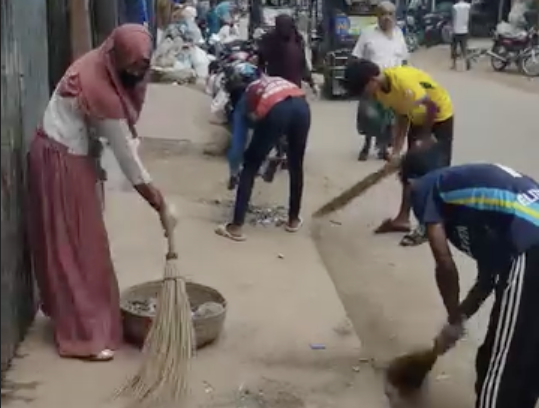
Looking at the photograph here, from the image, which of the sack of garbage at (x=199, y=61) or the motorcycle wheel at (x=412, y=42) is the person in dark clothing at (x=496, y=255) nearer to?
the sack of garbage at (x=199, y=61)

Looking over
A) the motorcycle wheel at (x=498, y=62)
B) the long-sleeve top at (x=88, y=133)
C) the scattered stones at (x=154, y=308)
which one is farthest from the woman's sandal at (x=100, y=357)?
the motorcycle wheel at (x=498, y=62)

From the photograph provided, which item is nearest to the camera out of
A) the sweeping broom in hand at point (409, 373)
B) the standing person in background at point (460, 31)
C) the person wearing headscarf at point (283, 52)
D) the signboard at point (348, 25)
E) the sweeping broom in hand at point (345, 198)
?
the sweeping broom in hand at point (409, 373)

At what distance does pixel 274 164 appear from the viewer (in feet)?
33.2

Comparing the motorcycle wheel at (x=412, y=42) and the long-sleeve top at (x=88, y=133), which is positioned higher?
the long-sleeve top at (x=88, y=133)

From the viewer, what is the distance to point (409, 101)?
7.38m

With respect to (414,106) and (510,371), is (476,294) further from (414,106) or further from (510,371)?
(414,106)

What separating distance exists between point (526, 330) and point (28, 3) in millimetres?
3047

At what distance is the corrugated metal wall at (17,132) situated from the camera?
4590mm

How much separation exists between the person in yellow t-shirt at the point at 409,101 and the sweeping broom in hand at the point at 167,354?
2.78 m

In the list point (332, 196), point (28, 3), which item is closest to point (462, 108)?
point (332, 196)

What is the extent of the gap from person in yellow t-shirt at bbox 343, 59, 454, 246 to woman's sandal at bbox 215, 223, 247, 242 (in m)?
1.24

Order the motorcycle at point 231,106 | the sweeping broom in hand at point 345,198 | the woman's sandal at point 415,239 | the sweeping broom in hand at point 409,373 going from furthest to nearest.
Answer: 1. the motorcycle at point 231,106
2. the sweeping broom in hand at point 345,198
3. the woman's sandal at point 415,239
4. the sweeping broom in hand at point 409,373

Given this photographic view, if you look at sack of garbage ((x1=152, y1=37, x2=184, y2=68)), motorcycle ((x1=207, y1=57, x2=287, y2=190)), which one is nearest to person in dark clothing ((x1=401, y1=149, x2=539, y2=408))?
motorcycle ((x1=207, y1=57, x2=287, y2=190))

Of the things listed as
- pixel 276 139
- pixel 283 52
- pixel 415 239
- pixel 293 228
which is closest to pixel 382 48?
pixel 283 52
